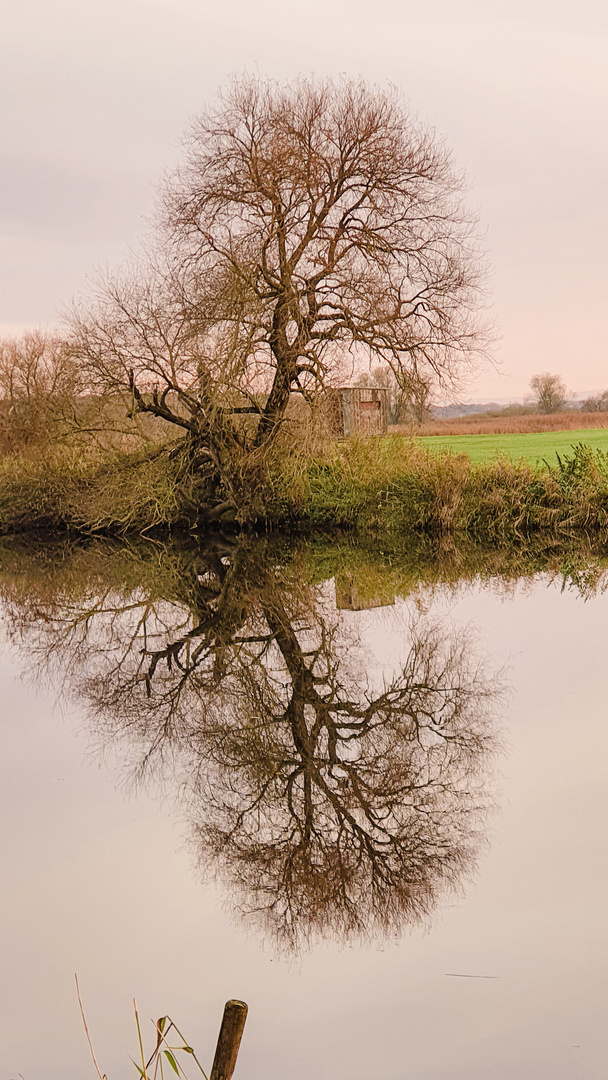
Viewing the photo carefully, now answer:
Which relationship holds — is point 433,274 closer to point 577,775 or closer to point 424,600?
point 424,600

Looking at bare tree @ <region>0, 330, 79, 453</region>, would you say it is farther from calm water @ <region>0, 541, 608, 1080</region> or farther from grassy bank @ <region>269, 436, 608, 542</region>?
calm water @ <region>0, 541, 608, 1080</region>

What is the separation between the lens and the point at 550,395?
3759 centimetres

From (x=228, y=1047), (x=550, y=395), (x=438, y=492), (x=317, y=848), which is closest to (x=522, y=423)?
(x=550, y=395)

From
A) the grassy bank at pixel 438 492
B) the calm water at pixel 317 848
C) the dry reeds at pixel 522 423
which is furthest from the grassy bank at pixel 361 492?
the dry reeds at pixel 522 423

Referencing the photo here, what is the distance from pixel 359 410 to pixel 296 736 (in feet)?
47.4

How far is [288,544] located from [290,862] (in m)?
14.6

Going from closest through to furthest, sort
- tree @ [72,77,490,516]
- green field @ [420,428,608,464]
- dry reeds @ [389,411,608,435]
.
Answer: tree @ [72,77,490,516] < green field @ [420,428,608,464] < dry reeds @ [389,411,608,435]

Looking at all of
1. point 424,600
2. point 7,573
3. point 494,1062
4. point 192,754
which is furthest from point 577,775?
point 7,573

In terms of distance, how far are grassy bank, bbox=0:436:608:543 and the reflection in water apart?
Answer: 7.40 metres

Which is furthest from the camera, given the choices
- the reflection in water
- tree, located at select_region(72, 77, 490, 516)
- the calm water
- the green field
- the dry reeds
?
the dry reeds

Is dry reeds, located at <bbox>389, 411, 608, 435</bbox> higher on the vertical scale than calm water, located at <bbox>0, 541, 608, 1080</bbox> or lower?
higher

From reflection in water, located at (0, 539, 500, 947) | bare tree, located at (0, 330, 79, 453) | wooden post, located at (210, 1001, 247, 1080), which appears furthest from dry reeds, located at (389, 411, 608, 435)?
wooden post, located at (210, 1001, 247, 1080)

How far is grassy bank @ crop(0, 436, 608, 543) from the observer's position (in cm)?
1898

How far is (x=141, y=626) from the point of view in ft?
36.8
